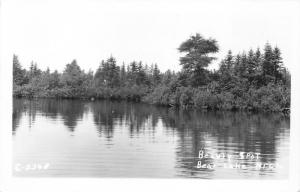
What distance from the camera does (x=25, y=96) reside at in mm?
13266

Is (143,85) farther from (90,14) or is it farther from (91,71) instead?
(90,14)

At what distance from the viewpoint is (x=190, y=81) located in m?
14.7

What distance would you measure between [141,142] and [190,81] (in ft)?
8.53

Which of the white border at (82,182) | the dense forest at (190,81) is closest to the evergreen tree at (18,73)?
the dense forest at (190,81)

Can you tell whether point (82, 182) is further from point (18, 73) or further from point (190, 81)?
point (190, 81)

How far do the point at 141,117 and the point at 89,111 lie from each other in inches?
56.9

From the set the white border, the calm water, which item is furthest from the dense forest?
the white border

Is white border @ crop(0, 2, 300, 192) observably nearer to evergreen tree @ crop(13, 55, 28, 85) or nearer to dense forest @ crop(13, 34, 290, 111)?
evergreen tree @ crop(13, 55, 28, 85)

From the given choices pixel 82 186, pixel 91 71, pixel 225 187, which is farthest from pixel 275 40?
pixel 82 186

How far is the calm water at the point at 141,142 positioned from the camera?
39.7ft

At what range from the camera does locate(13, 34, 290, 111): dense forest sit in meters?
13.5

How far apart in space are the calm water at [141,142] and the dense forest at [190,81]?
13.1 inches

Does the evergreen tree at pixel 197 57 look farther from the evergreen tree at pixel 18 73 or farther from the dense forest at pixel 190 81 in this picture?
the evergreen tree at pixel 18 73

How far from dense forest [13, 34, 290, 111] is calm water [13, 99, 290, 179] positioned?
1.09ft
